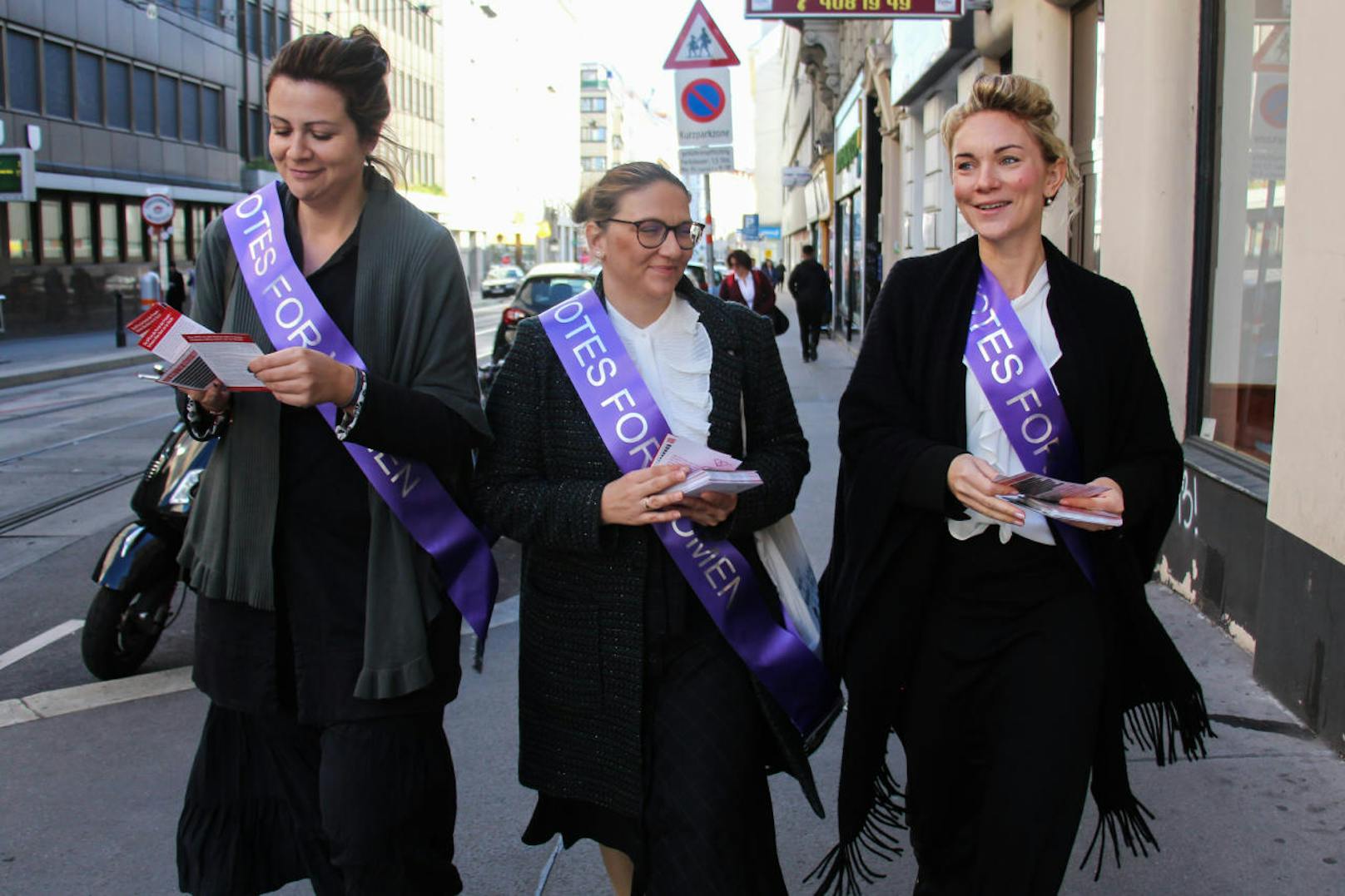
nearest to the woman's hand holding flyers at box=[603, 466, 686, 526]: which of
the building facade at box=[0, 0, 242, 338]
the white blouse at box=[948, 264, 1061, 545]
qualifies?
the white blouse at box=[948, 264, 1061, 545]

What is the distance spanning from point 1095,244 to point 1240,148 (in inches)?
84.5

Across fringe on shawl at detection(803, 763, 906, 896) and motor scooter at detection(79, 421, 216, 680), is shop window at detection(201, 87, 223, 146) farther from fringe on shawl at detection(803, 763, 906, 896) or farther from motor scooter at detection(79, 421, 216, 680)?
fringe on shawl at detection(803, 763, 906, 896)

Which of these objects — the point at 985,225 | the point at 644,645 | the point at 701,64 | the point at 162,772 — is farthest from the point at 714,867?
the point at 701,64

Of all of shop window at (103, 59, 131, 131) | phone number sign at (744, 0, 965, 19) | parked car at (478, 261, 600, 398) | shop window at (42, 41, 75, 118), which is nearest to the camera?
phone number sign at (744, 0, 965, 19)

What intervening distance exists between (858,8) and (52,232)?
25931 mm

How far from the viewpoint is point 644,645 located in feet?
8.43

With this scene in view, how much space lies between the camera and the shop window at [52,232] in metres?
29.5

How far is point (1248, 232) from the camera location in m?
5.75

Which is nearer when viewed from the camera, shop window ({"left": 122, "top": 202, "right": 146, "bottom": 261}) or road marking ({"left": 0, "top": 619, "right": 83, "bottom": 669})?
road marking ({"left": 0, "top": 619, "right": 83, "bottom": 669})

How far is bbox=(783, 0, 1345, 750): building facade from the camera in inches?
160

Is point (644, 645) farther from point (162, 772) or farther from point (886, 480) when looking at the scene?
point (162, 772)

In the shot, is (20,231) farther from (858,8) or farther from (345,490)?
(345,490)

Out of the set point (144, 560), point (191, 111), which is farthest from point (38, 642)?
point (191, 111)

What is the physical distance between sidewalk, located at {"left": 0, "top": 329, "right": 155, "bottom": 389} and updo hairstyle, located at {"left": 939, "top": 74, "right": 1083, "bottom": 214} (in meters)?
15.8
